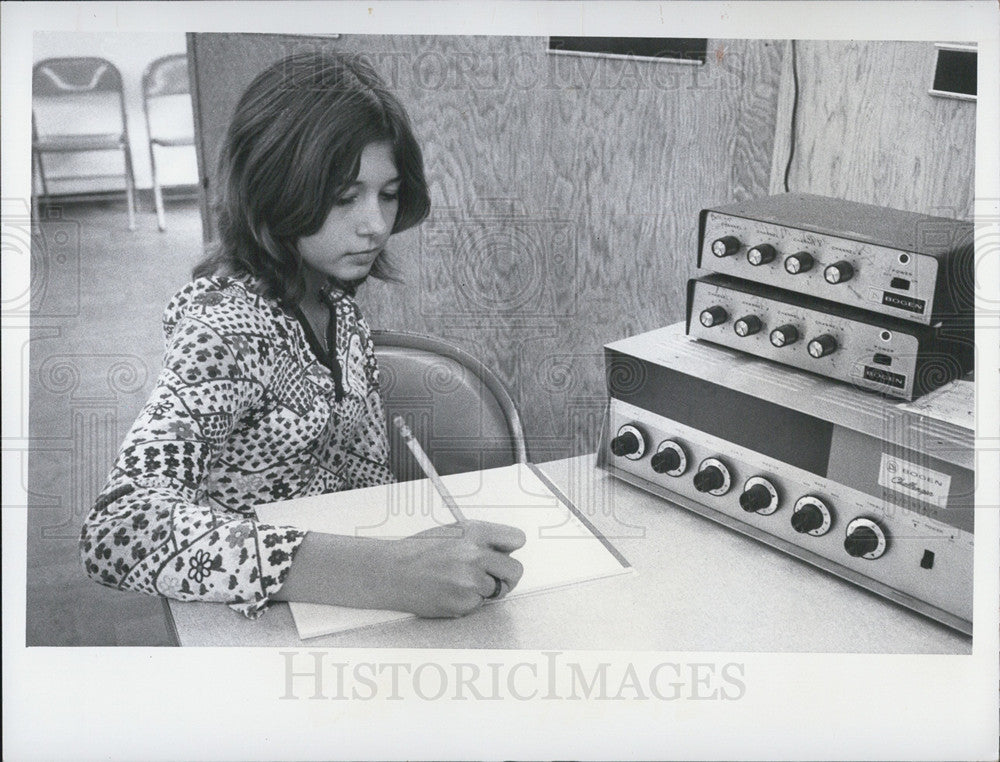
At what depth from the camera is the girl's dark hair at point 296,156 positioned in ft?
3.26

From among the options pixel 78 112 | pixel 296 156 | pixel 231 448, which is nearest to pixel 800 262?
pixel 296 156

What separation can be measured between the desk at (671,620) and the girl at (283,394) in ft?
0.09

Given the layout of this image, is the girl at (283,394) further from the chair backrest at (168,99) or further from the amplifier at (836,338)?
the amplifier at (836,338)

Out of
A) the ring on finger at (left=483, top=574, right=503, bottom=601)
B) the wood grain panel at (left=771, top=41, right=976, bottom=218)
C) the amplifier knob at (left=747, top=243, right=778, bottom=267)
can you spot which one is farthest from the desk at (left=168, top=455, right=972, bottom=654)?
the wood grain panel at (left=771, top=41, right=976, bottom=218)

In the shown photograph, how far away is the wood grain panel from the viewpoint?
3.38ft

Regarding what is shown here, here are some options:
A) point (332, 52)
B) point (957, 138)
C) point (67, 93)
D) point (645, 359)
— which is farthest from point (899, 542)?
point (67, 93)

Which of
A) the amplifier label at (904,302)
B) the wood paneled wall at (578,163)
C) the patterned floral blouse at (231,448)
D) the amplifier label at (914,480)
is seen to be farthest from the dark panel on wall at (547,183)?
the amplifier label at (914,480)

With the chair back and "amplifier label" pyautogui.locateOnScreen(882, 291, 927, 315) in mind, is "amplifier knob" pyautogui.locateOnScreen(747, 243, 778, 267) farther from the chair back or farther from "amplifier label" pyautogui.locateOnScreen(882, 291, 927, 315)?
the chair back

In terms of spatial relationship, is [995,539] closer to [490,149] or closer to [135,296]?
[490,149]

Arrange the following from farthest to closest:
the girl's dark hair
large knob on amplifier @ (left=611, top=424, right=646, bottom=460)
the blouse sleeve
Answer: large knob on amplifier @ (left=611, top=424, right=646, bottom=460) < the girl's dark hair < the blouse sleeve

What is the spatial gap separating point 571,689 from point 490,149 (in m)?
0.61

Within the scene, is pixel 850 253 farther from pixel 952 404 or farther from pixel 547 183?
pixel 547 183

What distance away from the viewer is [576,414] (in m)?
1.10

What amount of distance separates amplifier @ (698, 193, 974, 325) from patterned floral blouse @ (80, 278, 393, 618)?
17.9 inches
